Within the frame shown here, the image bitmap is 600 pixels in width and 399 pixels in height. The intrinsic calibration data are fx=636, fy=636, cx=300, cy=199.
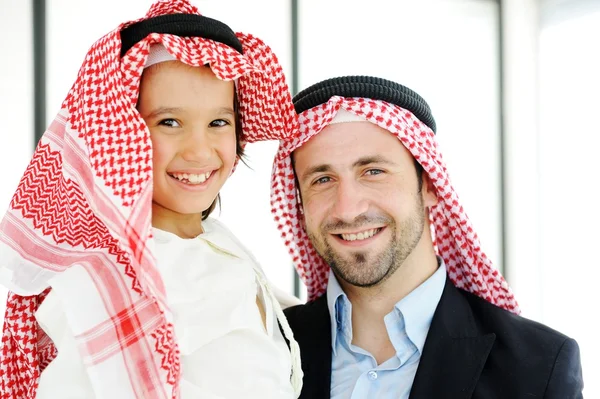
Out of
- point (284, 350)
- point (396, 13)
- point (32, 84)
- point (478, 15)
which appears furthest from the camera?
point (478, 15)

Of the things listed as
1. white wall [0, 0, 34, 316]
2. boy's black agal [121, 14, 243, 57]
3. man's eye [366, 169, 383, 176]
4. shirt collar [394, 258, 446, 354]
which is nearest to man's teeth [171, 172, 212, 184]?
boy's black agal [121, 14, 243, 57]

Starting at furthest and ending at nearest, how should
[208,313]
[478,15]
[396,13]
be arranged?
[478,15], [396,13], [208,313]

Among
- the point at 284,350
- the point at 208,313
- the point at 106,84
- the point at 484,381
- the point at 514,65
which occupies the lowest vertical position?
the point at 484,381

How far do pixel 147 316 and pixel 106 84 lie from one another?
0.45 metres

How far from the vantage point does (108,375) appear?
114 centimetres

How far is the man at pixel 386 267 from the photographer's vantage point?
1571 millimetres

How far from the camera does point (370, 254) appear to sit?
1731mm

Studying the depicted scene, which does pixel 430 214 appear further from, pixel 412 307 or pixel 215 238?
pixel 215 238

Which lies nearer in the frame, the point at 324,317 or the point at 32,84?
the point at 324,317

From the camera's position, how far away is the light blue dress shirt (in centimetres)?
157

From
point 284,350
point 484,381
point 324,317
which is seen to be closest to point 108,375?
point 284,350

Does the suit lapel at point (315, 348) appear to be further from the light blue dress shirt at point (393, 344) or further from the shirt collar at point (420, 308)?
the shirt collar at point (420, 308)

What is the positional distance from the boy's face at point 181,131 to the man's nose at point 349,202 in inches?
16.4

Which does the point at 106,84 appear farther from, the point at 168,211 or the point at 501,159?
the point at 501,159
